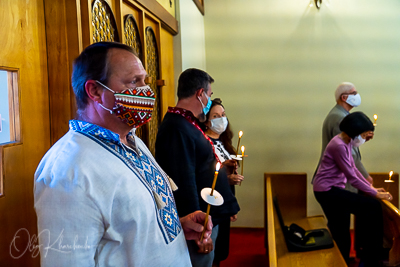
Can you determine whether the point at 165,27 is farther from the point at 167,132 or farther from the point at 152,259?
the point at 152,259

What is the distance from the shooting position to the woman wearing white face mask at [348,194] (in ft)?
9.21

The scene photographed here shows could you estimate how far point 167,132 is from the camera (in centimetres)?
178

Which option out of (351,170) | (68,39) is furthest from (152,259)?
(351,170)

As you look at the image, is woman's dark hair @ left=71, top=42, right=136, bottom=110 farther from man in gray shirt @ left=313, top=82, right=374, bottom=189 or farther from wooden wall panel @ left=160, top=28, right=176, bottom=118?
man in gray shirt @ left=313, top=82, right=374, bottom=189

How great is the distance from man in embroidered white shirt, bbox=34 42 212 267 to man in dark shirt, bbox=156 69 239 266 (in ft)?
1.51

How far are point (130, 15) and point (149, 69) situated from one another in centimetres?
48

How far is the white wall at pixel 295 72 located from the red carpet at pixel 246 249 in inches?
6.9

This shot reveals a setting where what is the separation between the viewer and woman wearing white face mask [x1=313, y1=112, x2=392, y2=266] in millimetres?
2809

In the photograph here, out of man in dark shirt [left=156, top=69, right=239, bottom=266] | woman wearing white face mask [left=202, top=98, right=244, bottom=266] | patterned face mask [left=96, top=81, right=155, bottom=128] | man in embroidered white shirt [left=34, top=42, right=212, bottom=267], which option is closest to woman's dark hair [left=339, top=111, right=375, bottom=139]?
woman wearing white face mask [left=202, top=98, right=244, bottom=266]

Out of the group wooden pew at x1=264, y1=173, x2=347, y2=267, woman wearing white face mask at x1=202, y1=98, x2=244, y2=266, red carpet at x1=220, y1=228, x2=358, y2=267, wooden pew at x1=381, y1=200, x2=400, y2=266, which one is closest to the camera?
wooden pew at x1=264, y1=173, x2=347, y2=267

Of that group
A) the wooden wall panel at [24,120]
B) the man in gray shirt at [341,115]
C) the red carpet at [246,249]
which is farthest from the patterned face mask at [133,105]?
the red carpet at [246,249]

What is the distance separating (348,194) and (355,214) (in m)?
0.18

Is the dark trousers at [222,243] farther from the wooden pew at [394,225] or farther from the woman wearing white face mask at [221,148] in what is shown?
the wooden pew at [394,225]

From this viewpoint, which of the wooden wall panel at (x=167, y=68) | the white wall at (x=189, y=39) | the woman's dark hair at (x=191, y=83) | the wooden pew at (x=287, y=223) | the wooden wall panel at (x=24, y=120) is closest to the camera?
the wooden wall panel at (x=24, y=120)
